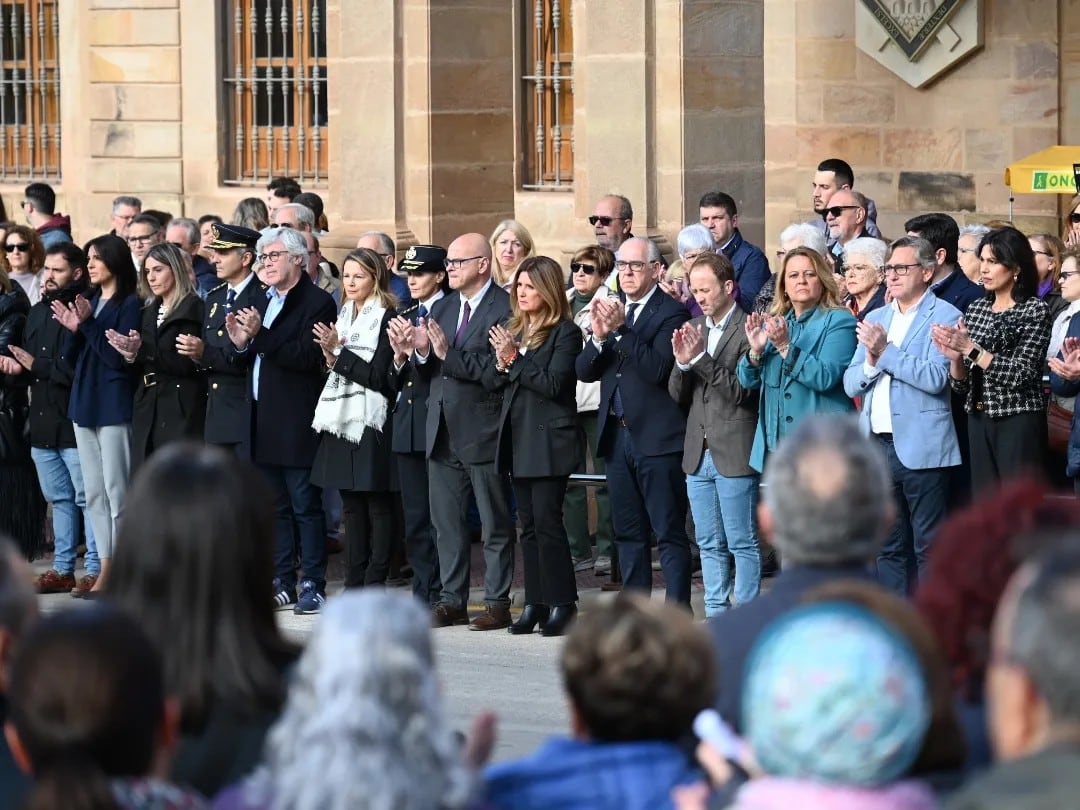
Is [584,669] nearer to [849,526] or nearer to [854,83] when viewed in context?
[849,526]

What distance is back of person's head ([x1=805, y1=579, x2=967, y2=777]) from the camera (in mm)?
3795

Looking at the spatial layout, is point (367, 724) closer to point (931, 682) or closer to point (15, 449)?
point (931, 682)

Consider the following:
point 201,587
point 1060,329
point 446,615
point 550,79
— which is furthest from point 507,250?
point 201,587

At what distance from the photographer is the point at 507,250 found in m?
11.1

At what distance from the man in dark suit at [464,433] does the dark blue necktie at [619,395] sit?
0.55 metres

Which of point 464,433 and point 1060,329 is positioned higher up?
point 1060,329

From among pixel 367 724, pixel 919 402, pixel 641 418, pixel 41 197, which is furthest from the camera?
pixel 41 197

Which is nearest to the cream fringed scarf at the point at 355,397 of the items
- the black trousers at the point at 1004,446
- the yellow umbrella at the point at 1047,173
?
the black trousers at the point at 1004,446

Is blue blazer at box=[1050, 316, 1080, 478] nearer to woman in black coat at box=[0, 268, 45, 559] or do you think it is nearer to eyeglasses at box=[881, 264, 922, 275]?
eyeglasses at box=[881, 264, 922, 275]

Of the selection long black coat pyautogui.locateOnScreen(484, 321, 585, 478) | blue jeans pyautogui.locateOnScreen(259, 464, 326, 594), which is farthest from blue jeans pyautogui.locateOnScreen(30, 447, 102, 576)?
long black coat pyautogui.locateOnScreen(484, 321, 585, 478)

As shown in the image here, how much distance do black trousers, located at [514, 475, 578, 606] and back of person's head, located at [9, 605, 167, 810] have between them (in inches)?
266

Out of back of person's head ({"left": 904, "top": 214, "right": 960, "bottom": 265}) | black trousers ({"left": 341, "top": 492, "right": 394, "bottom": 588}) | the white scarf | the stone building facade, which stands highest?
the stone building facade

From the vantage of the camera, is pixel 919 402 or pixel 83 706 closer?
pixel 83 706

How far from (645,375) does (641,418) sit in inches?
7.9
